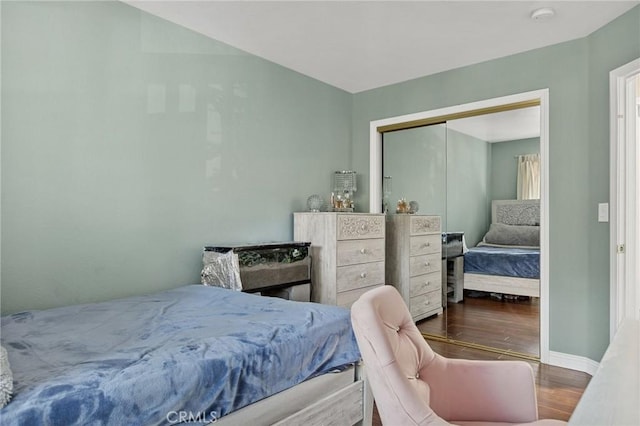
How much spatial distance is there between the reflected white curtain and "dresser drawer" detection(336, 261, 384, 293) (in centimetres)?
178

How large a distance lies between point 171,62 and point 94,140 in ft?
2.70

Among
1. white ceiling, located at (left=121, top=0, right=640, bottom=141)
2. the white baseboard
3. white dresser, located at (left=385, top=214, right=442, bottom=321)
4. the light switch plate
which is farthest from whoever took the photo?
white dresser, located at (left=385, top=214, right=442, bottom=321)

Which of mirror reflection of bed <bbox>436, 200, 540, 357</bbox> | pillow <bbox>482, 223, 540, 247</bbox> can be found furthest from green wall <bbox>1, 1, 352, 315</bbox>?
pillow <bbox>482, 223, 540, 247</bbox>

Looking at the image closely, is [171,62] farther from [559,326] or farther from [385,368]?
[559,326]

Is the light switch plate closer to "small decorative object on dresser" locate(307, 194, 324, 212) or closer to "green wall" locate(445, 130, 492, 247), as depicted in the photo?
"green wall" locate(445, 130, 492, 247)

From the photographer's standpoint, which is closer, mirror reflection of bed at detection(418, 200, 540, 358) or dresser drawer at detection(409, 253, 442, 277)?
mirror reflection of bed at detection(418, 200, 540, 358)

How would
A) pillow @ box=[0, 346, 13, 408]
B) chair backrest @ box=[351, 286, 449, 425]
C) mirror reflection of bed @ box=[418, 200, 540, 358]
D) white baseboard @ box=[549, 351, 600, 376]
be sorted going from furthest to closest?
mirror reflection of bed @ box=[418, 200, 540, 358], white baseboard @ box=[549, 351, 600, 376], chair backrest @ box=[351, 286, 449, 425], pillow @ box=[0, 346, 13, 408]

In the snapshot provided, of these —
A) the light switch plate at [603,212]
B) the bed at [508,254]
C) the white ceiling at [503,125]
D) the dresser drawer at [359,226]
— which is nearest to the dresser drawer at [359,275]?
the dresser drawer at [359,226]

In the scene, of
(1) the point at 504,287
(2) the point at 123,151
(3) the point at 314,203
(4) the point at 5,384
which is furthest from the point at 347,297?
(4) the point at 5,384

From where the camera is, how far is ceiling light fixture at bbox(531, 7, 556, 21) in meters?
2.65

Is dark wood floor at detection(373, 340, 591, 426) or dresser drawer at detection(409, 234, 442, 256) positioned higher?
dresser drawer at detection(409, 234, 442, 256)

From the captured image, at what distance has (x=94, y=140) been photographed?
241 centimetres

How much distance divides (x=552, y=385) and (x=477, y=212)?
2085 millimetres

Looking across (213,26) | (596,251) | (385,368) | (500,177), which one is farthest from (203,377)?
(500,177)
